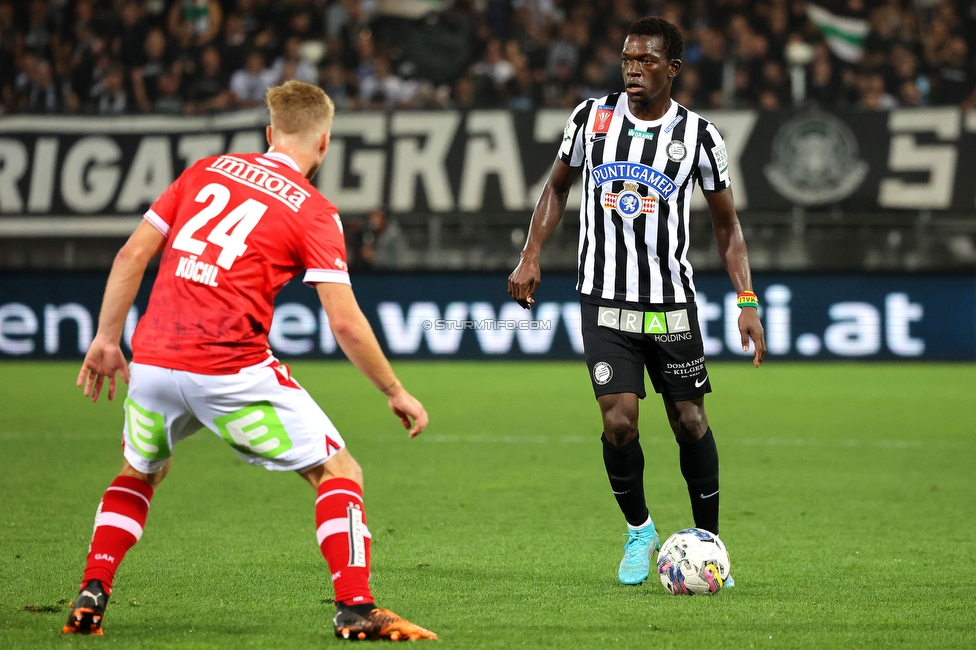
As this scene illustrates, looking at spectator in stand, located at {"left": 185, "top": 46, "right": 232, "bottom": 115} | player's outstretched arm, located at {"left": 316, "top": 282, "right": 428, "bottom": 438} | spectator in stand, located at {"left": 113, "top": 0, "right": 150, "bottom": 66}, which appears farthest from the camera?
spectator in stand, located at {"left": 113, "top": 0, "right": 150, "bottom": 66}

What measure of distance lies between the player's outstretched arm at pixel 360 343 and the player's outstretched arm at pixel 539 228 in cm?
140

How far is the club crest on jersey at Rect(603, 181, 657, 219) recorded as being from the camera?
16.8 feet

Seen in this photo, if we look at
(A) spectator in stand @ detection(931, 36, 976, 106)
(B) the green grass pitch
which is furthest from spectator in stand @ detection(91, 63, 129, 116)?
(A) spectator in stand @ detection(931, 36, 976, 106)

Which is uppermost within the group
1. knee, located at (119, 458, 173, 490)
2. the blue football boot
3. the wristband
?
the wristband

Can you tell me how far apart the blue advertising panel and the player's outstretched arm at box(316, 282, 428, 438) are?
1102cm

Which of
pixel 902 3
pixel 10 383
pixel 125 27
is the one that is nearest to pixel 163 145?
pixel 125 27

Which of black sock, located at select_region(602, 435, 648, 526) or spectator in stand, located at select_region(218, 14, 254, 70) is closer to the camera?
black sock, located at select_region(602, 435, 648, 526)

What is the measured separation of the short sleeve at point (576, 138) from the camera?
5297 millimetres

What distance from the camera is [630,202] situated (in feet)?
16.9

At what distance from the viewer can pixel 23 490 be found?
7.32 metres

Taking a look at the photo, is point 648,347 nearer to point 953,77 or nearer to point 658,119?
point 658,119

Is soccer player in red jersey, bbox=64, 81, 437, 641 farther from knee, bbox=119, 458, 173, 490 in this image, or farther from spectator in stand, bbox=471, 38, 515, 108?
spectator in stand, bbox=471, 38, 515, 108

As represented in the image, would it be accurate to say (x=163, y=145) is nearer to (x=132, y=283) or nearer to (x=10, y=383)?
(x=10, y=383)

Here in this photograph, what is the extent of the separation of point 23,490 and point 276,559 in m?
2.61
